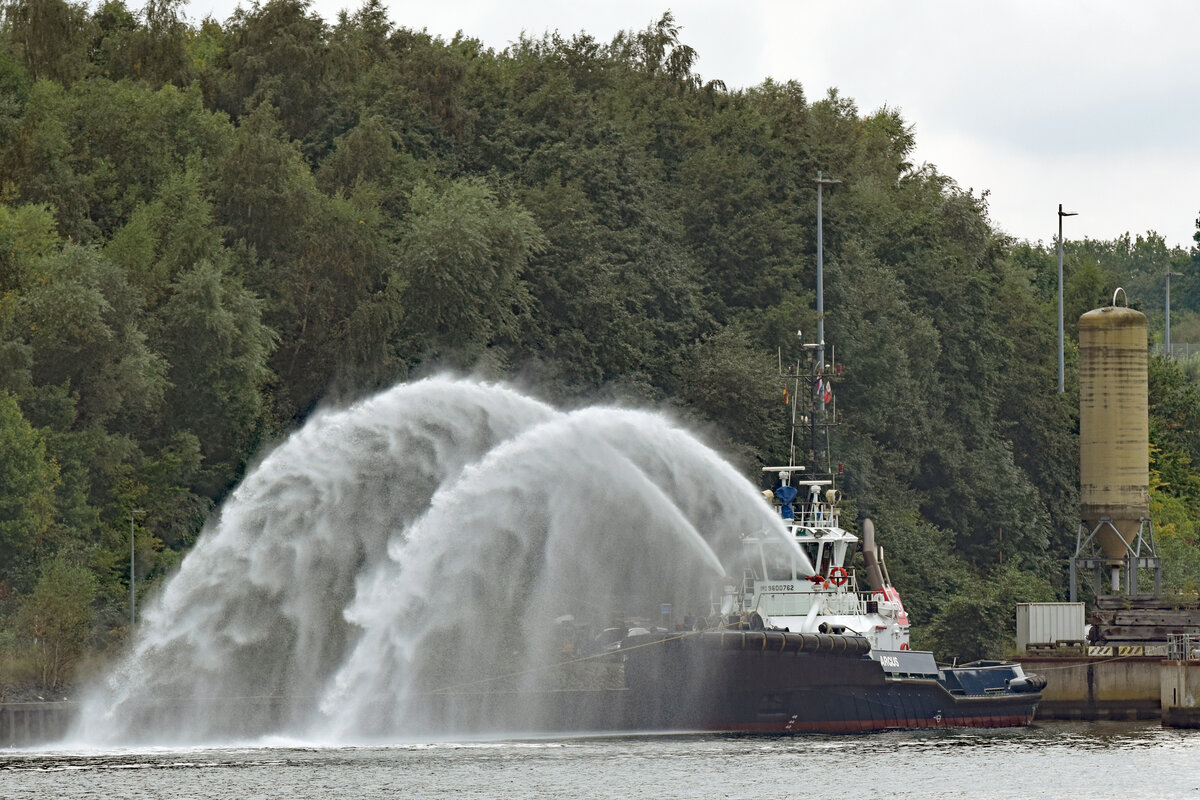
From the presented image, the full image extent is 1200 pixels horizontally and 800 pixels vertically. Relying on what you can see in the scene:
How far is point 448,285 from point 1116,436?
28295 millimetres

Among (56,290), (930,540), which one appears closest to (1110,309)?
(930,540)

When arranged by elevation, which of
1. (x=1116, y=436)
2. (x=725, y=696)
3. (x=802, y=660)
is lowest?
(x=725, y=696)

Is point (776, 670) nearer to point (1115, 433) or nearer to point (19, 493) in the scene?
point (19, 493)

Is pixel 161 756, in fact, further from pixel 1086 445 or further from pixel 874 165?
pixel 874 165

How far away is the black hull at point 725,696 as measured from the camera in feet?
189

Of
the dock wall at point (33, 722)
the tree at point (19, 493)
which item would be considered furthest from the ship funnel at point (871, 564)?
the tree at point (19, 493)

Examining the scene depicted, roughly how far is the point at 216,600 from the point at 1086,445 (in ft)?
140

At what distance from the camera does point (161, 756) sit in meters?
51.1

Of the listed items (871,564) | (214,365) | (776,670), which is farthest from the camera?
(214,365)

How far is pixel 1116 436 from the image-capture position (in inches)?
3236

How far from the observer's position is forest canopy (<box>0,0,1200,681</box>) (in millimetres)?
72000

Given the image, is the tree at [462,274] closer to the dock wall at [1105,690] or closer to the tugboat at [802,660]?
the tugboat at [802,660]

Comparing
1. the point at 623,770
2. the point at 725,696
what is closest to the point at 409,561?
the point at 623,770

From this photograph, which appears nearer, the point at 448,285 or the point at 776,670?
the point at 776,670
